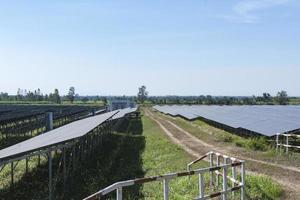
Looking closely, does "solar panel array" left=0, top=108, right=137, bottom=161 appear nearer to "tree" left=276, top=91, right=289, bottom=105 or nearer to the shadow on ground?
the shadow on ground

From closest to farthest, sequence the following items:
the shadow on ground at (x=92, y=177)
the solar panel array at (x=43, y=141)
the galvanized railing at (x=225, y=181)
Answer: the galvanized railing at (x=225, y=181), the solar panel array at (x=43, y=141), the shadow on ground at (x=92, y=177)

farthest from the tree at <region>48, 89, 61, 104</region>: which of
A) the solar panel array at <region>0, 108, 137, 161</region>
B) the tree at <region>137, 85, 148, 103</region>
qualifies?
the solar panel array at <region>0, 108, 137, 161</region>

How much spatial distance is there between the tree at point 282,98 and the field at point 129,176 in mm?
84082

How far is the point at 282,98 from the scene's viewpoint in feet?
356

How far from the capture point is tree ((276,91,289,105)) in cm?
10412

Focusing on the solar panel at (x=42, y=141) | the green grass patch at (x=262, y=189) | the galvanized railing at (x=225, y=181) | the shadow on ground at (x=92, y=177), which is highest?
the solar panel at (x=42, y=141)

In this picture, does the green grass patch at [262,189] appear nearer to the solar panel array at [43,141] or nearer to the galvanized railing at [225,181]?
the galvanized railing at [225,181]

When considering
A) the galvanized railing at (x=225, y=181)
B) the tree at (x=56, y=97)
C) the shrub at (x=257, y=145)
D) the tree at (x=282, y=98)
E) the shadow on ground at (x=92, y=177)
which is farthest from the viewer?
the tree at (x=56, y=97)

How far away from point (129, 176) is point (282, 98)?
323 feet

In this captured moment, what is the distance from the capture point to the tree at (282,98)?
342ft

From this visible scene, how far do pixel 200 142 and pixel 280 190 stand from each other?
604 inches

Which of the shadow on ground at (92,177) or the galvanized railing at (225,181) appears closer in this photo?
the galvanized railing at (225,181)

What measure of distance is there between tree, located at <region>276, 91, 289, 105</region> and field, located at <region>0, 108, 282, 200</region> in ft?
276

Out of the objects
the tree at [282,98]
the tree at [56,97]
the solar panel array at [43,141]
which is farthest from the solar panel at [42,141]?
the tree at [56,97]
